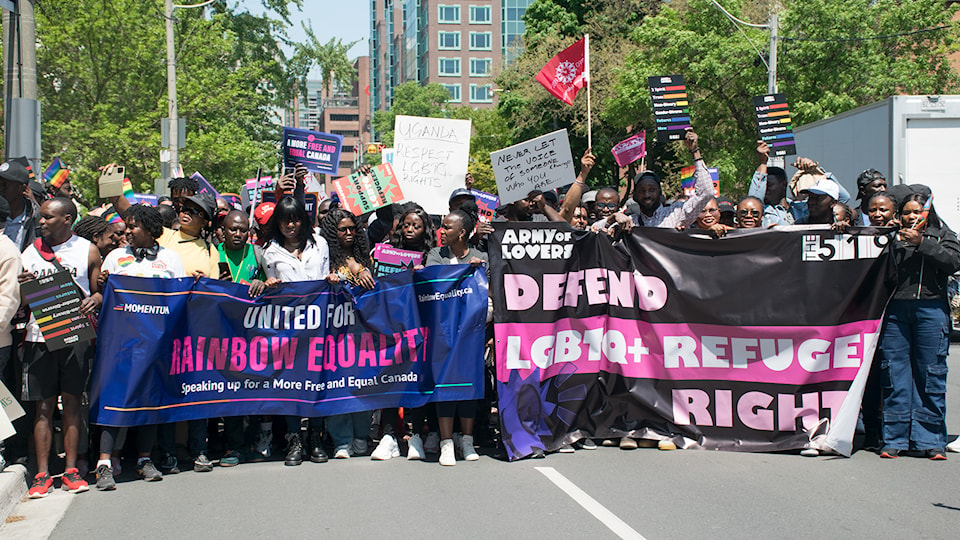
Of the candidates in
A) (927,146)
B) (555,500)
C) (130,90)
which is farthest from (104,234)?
(130,90)

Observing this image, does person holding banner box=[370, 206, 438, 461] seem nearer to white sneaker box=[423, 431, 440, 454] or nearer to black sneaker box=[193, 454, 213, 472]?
white sneaker box=[423, 431, 440, 454]

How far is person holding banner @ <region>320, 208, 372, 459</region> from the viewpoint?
734 cm

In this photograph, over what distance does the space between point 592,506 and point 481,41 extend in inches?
4295

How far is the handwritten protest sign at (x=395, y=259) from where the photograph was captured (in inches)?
299

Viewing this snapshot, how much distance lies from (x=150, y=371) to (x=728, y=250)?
425cm

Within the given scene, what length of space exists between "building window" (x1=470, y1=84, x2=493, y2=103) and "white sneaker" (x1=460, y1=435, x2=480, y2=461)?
10459 cm

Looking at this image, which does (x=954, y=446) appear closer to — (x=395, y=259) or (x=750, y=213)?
(x=750, y=213)

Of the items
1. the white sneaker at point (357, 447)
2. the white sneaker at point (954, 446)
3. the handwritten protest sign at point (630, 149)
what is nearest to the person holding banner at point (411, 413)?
the white sneaker at point (357, 447)

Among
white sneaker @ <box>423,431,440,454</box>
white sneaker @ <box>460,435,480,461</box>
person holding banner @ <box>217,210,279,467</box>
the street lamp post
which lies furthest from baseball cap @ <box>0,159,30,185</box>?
the street lamp post

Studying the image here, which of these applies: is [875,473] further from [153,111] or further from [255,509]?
[153,111]

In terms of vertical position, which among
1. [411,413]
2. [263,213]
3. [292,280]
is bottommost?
[411,413]

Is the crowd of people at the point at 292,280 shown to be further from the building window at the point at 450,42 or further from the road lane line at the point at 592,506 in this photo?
the building window at the point at 450,42

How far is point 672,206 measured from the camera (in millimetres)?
8320

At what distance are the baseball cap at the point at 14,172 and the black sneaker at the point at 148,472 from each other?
216 cm
